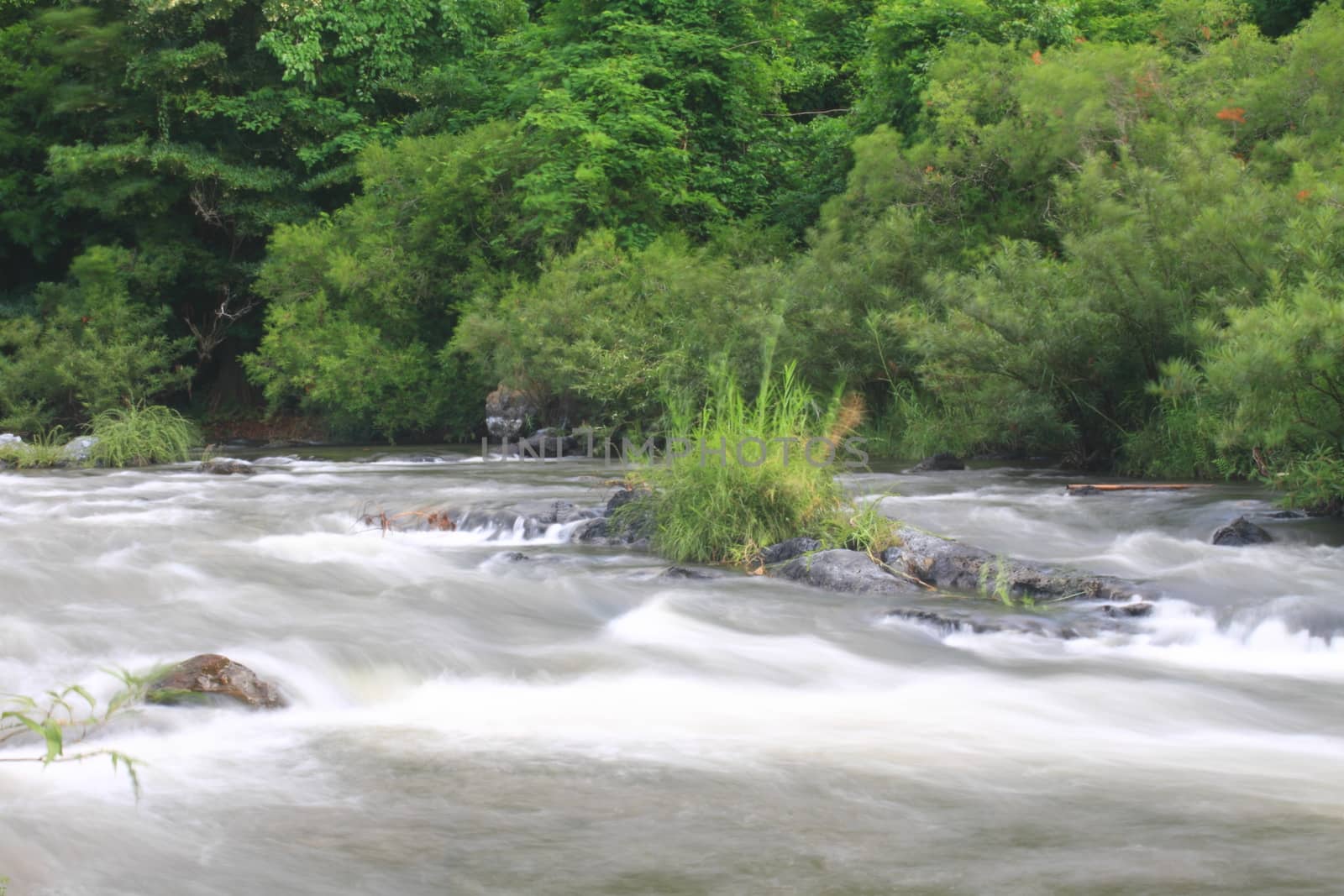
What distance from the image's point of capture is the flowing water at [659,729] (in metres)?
3.98

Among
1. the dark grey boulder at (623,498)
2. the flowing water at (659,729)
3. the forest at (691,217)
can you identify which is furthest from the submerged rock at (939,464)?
the dark grey boulder at (623,498)

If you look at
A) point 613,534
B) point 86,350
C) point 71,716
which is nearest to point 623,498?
point 613,534

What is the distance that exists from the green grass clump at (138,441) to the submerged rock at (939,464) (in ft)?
35.8

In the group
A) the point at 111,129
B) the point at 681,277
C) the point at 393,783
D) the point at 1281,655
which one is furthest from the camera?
the point at 111,129

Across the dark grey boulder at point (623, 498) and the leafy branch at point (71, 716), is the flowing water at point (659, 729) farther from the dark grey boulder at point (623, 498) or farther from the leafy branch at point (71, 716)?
the dark grey boulder at point (623, 498)

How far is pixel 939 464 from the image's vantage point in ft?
47.8

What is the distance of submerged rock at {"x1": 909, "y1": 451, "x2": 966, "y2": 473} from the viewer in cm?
1450

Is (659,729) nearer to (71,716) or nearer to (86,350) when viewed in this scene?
(71,716)

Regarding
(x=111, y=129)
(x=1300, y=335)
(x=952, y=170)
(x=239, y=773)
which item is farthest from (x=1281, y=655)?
(x=111, y=129)

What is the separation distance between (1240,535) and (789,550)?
10.3 ft

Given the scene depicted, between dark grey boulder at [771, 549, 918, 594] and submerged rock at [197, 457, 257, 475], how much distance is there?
10429 mm

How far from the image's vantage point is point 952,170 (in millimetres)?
18125

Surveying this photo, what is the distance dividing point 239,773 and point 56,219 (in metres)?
26.7

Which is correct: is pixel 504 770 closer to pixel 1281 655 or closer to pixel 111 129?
pixel 1281 655
